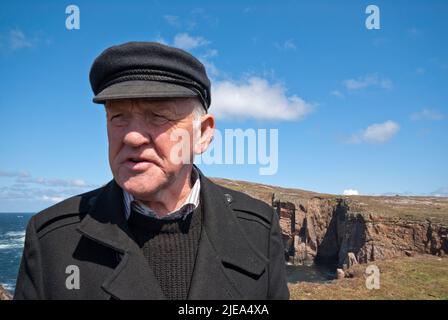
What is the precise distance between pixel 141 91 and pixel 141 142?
0.39m

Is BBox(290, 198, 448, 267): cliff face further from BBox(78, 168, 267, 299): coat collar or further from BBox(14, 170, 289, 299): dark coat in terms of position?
BBox(78, 168, 267, 299): coat collar

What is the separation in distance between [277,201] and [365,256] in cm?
2706

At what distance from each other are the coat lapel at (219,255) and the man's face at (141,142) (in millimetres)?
698

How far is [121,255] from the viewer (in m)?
2.64

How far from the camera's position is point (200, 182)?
11.0 feet

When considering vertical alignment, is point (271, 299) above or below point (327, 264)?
above

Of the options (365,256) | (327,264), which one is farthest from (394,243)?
(327,264)

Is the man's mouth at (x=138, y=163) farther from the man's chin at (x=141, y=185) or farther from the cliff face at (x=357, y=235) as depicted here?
the cliff face at (x=357, y=235)

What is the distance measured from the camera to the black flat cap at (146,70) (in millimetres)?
2621

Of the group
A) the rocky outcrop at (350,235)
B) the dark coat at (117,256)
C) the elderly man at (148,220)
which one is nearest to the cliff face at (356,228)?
the rocky outcrop at (350,235)

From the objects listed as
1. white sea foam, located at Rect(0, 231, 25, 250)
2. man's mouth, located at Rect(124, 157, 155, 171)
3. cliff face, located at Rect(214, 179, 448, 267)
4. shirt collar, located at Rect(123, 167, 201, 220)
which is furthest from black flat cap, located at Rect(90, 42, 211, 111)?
white sea foam, located at Rect(0, 231, 25, 250)

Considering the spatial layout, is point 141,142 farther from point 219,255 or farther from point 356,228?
point 356,228

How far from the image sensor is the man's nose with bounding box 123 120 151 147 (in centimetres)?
248
